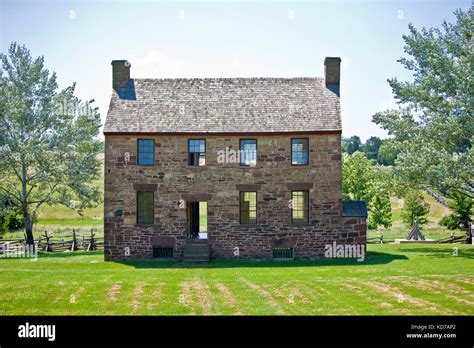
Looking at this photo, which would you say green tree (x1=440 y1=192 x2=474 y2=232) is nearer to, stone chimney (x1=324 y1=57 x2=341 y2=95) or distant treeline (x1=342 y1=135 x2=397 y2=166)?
stone chimney (x1=324 y1=57 x2=341 y2=95)

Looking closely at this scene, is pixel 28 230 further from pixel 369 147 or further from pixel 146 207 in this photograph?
pixel 369 147

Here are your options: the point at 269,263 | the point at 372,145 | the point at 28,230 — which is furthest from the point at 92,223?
the point at 372,145

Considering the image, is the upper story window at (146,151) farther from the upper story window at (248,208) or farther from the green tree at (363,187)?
the green tree at (363,187)

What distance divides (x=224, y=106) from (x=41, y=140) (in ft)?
42.7

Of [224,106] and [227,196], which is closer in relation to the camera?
[227,196]

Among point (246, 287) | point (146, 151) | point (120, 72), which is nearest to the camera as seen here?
point (246, 287)

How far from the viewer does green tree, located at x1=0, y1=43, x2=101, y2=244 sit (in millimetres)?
33438

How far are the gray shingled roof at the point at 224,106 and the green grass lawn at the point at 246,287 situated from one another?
629 cm

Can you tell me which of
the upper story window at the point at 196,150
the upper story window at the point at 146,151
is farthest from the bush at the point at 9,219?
the upper story window at the point at 196,150

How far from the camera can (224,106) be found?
2780 cm

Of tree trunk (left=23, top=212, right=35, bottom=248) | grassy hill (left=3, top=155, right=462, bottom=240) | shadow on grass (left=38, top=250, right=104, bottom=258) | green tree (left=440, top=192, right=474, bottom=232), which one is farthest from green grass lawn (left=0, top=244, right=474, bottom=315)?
grassy hill (left=3, top=155, right=462, bottom=240)

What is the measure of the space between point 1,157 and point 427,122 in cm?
2410
